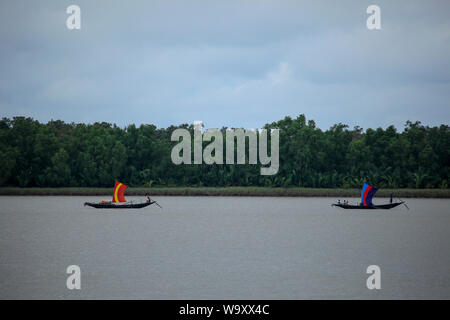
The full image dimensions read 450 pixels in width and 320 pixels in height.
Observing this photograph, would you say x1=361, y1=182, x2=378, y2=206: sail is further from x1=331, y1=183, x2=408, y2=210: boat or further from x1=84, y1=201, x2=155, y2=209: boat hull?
x1=84, y1=201, x2=155, y2=209: boat hull

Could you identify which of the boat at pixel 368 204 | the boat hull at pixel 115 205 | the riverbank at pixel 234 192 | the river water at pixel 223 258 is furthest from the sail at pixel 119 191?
the riverbank at pixel 234 192

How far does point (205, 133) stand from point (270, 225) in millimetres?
38239

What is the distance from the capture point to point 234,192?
58.3 m

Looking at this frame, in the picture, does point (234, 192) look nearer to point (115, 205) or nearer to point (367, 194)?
point (367, 194)

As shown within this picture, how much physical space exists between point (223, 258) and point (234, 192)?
41.9 meters

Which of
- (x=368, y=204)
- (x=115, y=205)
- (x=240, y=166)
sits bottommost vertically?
(x=368, y=204)

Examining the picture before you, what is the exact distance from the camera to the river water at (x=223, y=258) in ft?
40.0

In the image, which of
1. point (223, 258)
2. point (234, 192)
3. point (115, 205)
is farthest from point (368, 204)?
point (223, 258)

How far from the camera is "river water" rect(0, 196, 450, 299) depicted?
40.0ft

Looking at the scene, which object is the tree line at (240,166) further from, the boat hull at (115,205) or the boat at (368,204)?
the boat hull at (115,205)

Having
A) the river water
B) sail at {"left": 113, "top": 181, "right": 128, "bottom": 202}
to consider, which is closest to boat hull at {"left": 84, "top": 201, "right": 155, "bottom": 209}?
sail at {"left": 113, "top": 181, "right": 128, "bottom": 202}

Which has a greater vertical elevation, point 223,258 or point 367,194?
point 367,194
